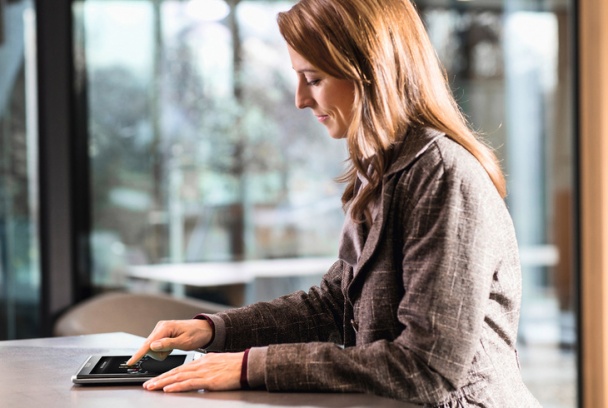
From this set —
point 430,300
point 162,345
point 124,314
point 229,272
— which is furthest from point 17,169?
point 430,300

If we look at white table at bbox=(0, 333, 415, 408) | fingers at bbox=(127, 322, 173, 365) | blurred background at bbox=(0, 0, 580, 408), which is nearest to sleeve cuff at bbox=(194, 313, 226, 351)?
fingers at bbox=(127, 322, 173, 365)

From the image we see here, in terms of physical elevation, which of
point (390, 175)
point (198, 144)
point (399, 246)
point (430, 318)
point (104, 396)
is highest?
point (198, 144)

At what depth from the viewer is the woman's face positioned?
169 cm

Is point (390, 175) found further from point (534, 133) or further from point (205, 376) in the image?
point (534, 133)

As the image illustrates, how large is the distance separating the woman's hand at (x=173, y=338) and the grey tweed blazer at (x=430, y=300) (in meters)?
0.29

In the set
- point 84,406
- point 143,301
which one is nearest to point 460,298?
point 84,406

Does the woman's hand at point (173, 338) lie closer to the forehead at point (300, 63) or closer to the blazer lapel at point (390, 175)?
the blazer lapel at point (390, 175)

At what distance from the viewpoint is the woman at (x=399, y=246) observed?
58.0 inches

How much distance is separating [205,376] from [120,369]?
0.21 meters

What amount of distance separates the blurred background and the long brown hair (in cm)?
255

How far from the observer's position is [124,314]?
12.4ft

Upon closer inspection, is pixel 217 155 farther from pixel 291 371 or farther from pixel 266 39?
pixel 291 371

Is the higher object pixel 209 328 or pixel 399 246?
pixel 399 246

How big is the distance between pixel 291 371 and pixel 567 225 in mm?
3413
